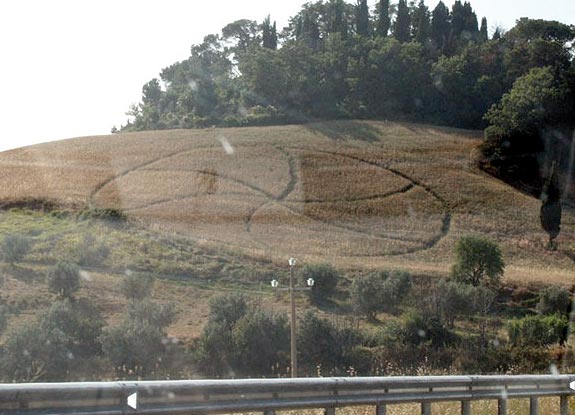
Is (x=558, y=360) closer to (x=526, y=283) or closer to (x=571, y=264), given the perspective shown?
(x=526, y=283)

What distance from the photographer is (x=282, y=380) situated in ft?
27.9

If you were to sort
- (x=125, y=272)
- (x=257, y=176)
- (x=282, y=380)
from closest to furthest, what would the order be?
(x=282, y=380) → (x=125, y=272) → (x=257, y=176)

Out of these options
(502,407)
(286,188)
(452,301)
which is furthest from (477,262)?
(502,407)

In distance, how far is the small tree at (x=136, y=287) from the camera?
3905cm

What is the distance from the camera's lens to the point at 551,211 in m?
64.0

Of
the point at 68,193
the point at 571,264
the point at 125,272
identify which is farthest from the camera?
the point at 68,193

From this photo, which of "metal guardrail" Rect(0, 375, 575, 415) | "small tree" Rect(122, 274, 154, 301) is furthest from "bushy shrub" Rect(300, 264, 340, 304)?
"metal guardrail" Rect(0, 375, 575, 415)

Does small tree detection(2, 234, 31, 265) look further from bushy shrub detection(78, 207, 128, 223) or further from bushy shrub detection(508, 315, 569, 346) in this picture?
bushy shrub detection(508, 315, 569, 346)

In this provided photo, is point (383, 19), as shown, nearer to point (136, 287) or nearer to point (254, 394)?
point (136, 287)

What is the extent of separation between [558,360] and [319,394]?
20.4 m

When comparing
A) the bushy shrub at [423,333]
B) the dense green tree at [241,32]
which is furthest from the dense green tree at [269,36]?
the bushy shrub at [423,333]

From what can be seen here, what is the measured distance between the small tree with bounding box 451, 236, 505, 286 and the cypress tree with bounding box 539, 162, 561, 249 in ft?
33.3

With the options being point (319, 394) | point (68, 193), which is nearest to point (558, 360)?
point (319, 394)

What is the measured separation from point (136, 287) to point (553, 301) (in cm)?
1933
